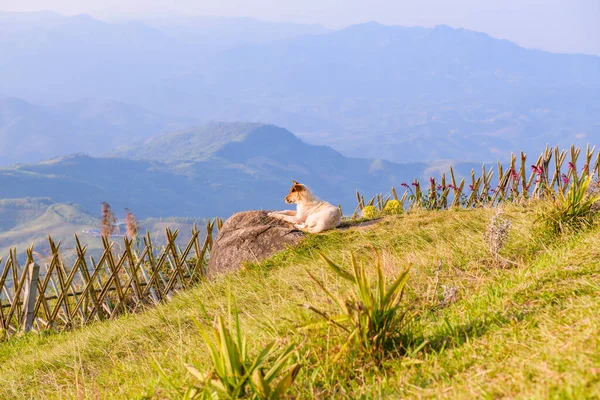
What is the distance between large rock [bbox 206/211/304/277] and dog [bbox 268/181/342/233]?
14 cm

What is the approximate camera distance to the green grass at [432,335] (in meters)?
3.01

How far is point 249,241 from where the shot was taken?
906 cm

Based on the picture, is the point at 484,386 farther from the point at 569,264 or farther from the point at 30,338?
the point at 30,338

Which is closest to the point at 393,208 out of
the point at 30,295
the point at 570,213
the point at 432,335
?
the point at 570,213

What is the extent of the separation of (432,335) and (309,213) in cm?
533

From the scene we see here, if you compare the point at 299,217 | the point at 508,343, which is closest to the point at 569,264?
the point at 508,343

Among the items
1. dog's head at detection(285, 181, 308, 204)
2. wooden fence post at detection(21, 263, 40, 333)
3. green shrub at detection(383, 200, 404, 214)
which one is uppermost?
dog's head at detection(285, 181, 308, 204)

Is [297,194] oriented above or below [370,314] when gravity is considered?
below

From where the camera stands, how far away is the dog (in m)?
8.84

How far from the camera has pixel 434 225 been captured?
827 centimetres

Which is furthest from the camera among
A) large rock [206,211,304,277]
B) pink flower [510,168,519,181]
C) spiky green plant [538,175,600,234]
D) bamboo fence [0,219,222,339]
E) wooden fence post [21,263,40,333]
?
pink flower [510,168,519,181]

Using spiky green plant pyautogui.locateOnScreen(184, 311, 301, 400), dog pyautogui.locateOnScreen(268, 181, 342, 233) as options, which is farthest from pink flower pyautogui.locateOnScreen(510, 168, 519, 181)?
spiky green plant pyautogui.locateOnScreen(184, 311, 301, 400)

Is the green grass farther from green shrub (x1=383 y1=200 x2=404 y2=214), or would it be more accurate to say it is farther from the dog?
green shrub (x1=383 y1=200 x2=404 y2=214)

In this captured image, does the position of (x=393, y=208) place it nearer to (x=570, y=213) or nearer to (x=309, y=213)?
(x=309, y=213)
